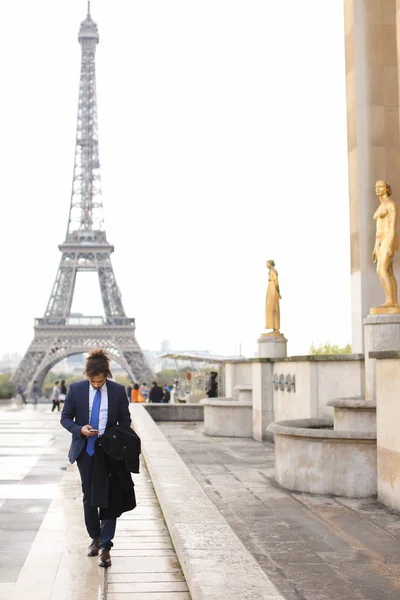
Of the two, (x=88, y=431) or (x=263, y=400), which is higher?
(x=263, y=400)

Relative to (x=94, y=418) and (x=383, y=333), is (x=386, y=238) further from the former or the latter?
(x=94, y=418)

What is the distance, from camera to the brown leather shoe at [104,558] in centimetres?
610

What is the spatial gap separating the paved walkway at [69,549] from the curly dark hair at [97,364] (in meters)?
1.48

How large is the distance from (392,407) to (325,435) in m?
1.30

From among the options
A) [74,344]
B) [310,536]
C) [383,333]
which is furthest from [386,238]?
[74,344]

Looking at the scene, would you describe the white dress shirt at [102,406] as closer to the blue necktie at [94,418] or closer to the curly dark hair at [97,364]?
the blue necktie at [94,418]

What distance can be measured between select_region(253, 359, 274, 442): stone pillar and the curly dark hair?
12.9 meters

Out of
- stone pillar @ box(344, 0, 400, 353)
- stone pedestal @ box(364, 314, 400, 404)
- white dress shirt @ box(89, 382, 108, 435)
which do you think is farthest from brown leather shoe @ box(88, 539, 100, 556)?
stone pillar @ box(344, 0, 400, 353)

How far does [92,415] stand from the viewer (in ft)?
21.2

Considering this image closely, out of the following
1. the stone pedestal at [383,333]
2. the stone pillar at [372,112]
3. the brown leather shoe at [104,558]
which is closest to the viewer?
the brown leather shoe at [104,558]

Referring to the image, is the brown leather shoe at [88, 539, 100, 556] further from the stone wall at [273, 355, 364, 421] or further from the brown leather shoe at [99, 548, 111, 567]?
the stone wall at [273, 355, 364, 421]

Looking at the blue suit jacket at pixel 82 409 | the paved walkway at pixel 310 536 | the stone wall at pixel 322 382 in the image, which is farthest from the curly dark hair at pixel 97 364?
the stone wall at pixel 322 382

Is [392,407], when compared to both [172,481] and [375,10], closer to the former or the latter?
[172,481]

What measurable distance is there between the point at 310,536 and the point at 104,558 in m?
3.13
